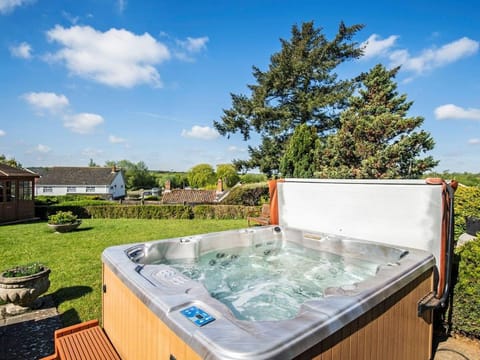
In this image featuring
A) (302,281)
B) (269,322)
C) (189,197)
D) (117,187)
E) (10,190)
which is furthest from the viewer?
(117,187)

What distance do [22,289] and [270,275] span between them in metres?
2.80

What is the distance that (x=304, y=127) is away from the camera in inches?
384

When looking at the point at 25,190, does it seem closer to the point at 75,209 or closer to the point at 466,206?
the point at 75,209

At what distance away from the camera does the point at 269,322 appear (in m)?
1.28

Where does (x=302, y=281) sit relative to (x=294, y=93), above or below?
below

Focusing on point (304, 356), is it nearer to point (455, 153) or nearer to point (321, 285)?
point (321, 285)

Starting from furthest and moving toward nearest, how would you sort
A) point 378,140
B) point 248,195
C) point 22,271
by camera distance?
1. point 248,195
2. point 378,140
3. point 22,271

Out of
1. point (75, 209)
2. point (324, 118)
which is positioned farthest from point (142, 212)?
point (324, 118)

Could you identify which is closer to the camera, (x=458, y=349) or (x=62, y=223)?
(x=458, y=349)

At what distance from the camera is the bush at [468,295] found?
245cm

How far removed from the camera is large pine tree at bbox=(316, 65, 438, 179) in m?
10.0

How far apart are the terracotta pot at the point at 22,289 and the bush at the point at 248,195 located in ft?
32.0

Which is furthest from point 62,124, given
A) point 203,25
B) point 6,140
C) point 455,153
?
point 455,153

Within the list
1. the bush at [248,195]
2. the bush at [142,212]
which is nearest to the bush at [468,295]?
the bush at [248,195]
